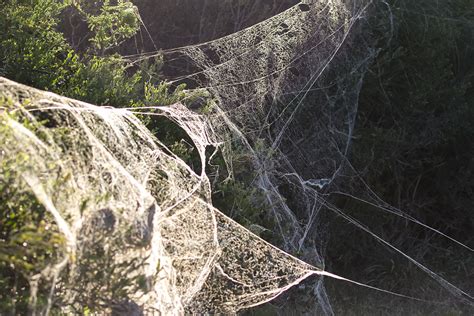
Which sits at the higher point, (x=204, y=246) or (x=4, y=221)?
(x=4, y=221)

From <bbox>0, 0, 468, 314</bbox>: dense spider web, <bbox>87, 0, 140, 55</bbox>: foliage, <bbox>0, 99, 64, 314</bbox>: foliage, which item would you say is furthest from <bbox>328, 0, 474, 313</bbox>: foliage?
<bbox>0, 99, 64, 314</bbox>: foliage

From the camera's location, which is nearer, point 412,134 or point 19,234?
point 19,234

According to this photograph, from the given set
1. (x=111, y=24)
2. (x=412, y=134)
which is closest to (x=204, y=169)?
(x=111, y=24)

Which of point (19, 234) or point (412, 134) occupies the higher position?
point (19, 234)

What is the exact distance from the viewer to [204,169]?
552 cm

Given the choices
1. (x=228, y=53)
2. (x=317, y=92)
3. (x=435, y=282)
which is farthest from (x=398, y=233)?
(x=228, y=53)

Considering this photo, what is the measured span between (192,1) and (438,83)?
11.2 ft

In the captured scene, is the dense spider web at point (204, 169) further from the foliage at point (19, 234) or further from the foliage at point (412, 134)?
the foliage at point (412, 134)

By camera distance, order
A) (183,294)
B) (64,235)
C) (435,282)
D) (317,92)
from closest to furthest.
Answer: (64,235) < (183,294) < (317,92) < (435,282)

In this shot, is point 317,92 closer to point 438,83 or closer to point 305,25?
point 305,25

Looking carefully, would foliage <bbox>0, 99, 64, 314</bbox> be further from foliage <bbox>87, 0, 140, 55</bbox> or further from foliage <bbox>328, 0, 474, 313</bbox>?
foliage <bbox>328, 0, 474, 313</bbox>

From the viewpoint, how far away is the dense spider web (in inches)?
142

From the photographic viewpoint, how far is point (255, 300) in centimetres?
599

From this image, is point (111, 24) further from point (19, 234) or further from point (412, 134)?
point (19, 234)
